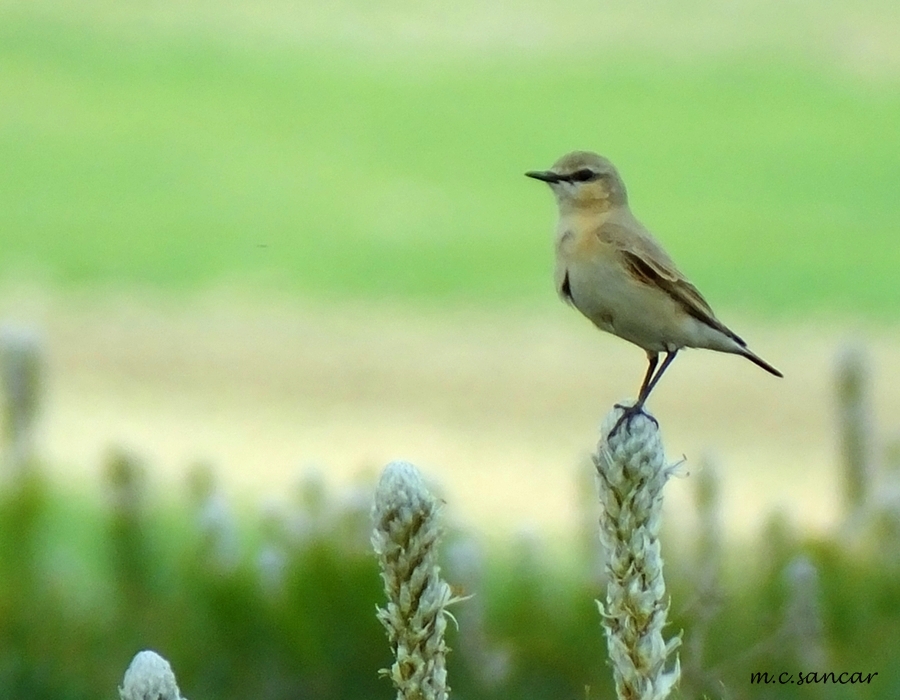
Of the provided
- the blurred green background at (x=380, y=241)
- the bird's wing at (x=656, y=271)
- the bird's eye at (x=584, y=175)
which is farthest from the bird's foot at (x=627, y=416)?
the bird's eye at (x=584, y=175)

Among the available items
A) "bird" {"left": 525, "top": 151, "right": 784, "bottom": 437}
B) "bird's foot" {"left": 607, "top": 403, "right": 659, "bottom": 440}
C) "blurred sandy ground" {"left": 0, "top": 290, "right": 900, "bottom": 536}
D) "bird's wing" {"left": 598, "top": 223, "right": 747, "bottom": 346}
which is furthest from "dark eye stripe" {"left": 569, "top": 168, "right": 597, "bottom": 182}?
"blurred sandy ground" {"left": 0, "top": 290, "right": 900, "bottom": 536}

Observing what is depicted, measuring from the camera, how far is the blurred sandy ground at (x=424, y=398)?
10.2 m

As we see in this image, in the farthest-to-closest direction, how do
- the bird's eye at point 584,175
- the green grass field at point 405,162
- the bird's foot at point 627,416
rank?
the green grass field at point 405,162 → the bird's eye at point 584,175 → the bird's foot at point 627,416

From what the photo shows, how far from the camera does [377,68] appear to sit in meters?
25.0

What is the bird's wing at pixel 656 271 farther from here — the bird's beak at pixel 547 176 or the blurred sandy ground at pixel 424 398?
the blurred sandy ground at pixel 424 398

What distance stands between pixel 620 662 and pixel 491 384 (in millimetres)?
10406

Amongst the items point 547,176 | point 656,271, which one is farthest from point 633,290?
point 547,176

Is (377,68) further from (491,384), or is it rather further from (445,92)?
(491,384)

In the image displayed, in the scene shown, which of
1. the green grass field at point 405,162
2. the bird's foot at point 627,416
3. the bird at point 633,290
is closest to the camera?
the bird's foot at point 627,416

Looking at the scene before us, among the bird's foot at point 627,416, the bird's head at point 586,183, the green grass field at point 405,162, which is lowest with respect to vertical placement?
the bird's foot at point 627,416

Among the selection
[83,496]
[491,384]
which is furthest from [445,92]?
[83,496]

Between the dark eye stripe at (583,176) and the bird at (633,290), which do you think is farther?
the dark eye stripe at (583,176)

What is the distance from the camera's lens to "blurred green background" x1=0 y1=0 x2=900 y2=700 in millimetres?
4270

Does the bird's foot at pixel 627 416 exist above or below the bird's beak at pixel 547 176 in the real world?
below
